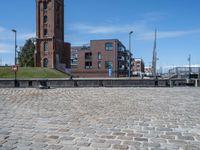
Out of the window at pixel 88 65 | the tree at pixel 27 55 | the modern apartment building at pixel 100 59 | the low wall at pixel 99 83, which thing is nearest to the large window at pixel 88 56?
the modern apartment building at pixel 100 59

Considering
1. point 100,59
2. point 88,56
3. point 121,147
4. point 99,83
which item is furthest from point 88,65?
point 121,147

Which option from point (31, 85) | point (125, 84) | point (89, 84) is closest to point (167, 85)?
point (125, 84)

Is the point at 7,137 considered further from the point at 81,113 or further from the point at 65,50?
the point at 65,50

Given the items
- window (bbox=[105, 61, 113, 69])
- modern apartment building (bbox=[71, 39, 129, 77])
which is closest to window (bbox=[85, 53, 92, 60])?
modern apartment building (bbox=[71, 39, 129, 77])

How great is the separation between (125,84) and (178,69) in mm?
11820

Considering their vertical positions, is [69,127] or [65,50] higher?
[65,50]

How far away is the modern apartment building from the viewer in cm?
8494

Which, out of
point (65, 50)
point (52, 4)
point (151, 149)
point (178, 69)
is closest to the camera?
point (151, 149)

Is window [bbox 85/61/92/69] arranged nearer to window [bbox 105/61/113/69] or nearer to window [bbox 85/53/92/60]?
window [bbox 85/53/92/60]

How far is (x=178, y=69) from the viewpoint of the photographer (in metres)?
38.5

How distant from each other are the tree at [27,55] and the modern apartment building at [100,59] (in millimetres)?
20586

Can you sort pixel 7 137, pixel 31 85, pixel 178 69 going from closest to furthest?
pixel 7 137
pixel 31 85
pixel 178 69

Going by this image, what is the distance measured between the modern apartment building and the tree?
20586 mm

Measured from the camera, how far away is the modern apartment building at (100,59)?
84.9 m
